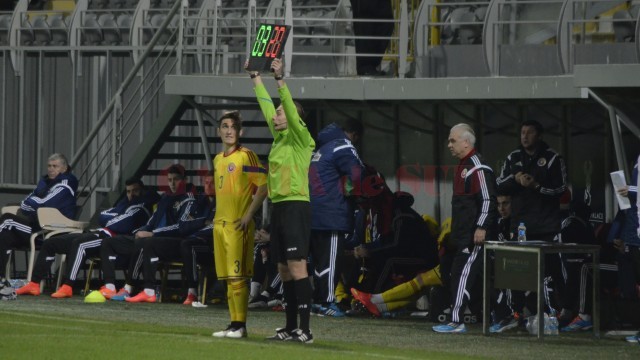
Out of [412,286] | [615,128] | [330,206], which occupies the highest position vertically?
[615,128]

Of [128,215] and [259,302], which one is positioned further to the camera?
[128,215]

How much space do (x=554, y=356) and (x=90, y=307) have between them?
5536mm

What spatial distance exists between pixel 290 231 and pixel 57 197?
6945 mm

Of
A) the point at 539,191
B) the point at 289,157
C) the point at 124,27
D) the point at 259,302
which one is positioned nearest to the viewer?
the point at 289,157

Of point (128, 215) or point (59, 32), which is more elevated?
point (59, 32)

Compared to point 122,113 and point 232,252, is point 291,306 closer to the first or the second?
point 232,252

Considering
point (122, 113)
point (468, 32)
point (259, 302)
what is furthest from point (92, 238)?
point (468, 32)

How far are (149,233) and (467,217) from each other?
182 inches

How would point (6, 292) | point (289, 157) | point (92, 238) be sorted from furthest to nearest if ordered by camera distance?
1. point (92, 238)
2. point (6, 292)
3. point (289, 157)

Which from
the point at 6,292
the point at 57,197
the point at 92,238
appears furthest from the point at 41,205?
the point at 6,292

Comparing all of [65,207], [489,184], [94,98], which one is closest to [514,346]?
[489,184]

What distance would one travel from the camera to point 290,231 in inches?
436

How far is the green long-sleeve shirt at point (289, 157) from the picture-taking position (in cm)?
1113

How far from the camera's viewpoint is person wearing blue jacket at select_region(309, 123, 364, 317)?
560 inches
